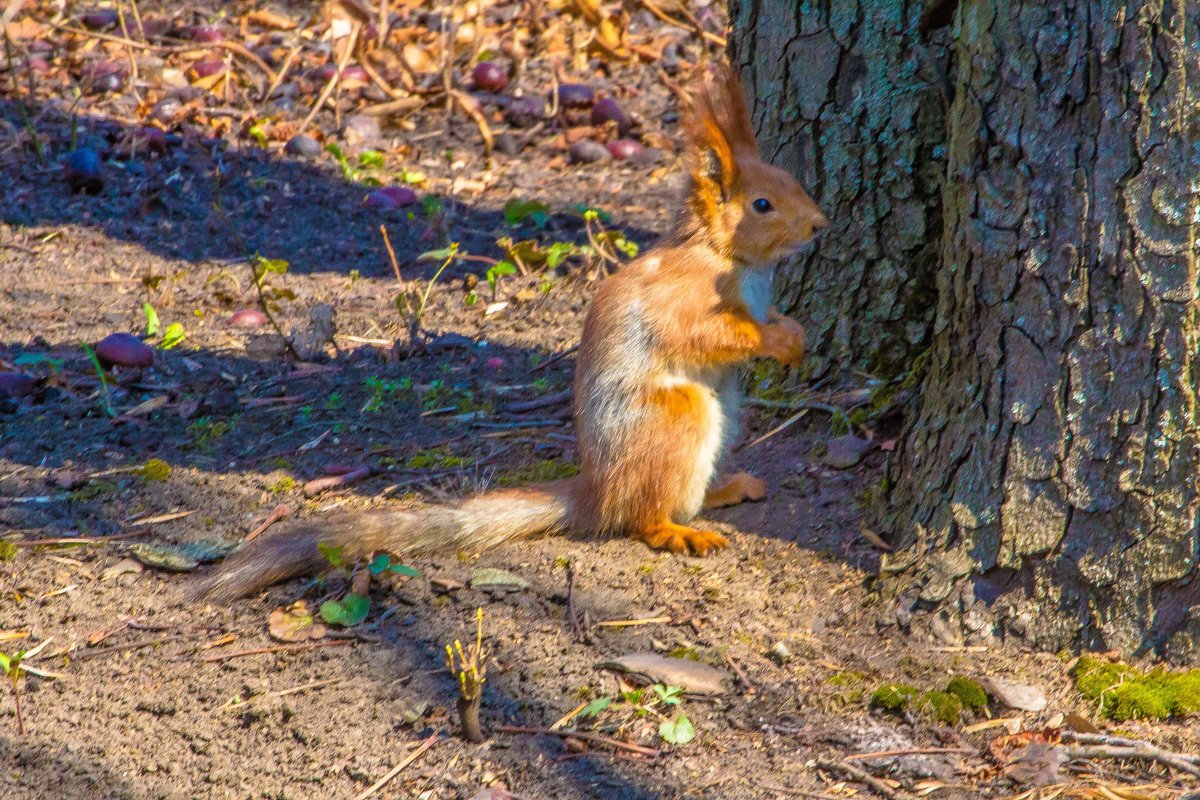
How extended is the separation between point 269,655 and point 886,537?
1517 millimetres

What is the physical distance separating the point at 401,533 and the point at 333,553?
20cm

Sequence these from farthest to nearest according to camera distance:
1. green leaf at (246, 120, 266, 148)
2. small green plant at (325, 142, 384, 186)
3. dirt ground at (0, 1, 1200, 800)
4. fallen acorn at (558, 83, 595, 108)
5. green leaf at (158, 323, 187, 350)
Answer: fallen acorn at (558, 83, 595, 108)
green leaf at (246, 120, 266, 148)
small green plant at (325, 142, 384, 186)
green leaf at (158, 323, 187, 350)
dirt ground at (0, 1, 1200, 800)

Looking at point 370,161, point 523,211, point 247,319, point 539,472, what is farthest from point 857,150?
point 370,161

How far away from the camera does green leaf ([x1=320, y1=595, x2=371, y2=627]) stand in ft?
9.36

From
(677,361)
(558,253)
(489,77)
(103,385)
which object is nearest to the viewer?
(677,361)

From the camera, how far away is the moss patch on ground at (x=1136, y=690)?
8.25ft

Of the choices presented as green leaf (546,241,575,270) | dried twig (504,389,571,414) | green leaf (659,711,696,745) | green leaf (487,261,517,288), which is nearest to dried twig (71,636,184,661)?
green leaf (659,711,696,745)

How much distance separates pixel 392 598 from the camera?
2.95 metres

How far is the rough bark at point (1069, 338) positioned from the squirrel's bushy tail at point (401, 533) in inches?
37.6

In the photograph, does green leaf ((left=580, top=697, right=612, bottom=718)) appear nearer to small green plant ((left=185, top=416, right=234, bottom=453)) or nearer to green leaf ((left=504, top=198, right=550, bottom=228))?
small green plant ((left=185, top=416, right=234, bottom=453))

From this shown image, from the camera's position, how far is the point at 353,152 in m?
6.44

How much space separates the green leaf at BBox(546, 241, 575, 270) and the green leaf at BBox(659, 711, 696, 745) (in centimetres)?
291

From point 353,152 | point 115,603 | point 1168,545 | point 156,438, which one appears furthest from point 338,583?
point 353,152

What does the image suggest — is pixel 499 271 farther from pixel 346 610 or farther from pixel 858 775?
pixel 858 775
